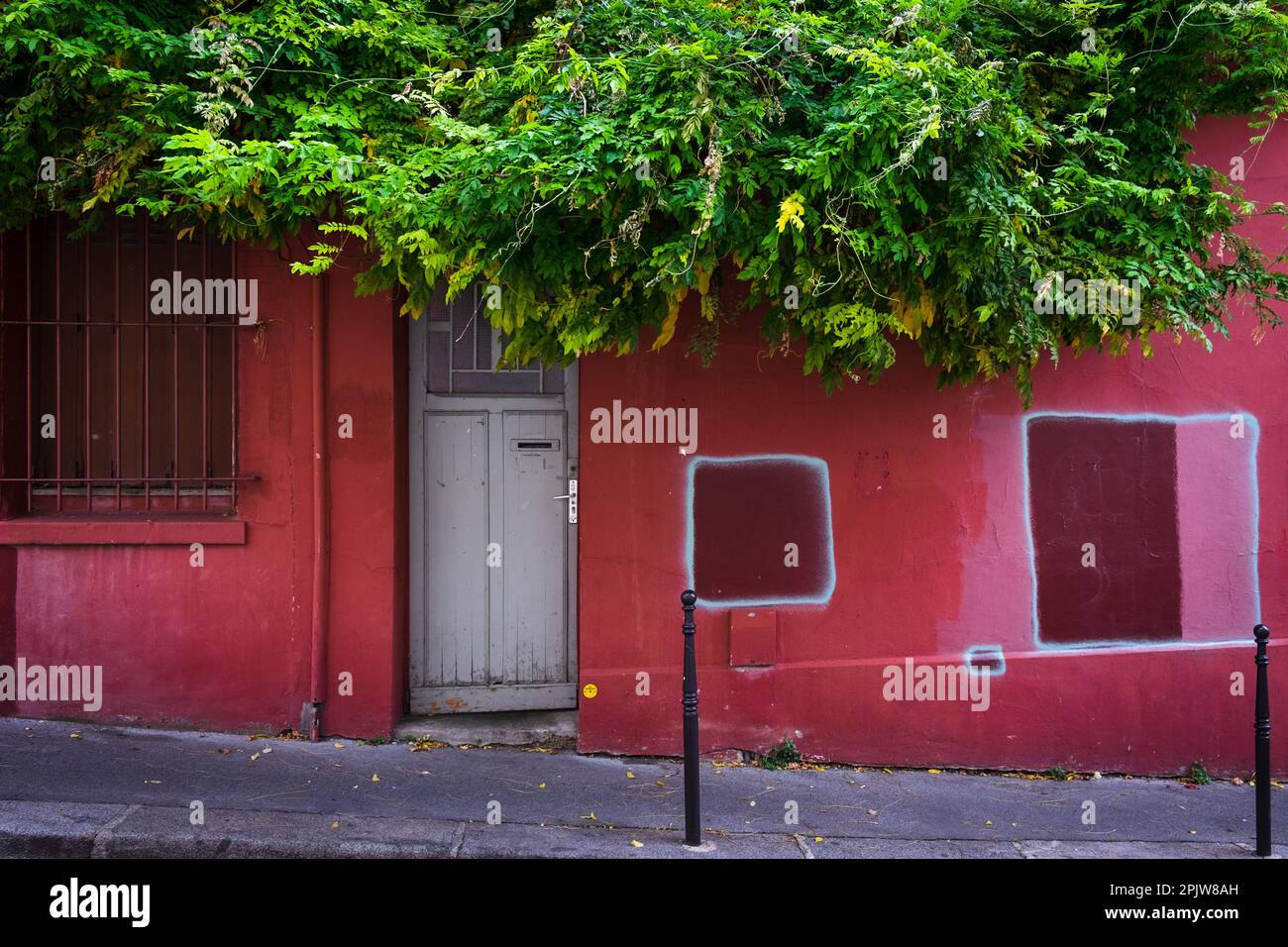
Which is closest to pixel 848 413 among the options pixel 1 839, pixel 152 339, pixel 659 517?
pixel 659 517

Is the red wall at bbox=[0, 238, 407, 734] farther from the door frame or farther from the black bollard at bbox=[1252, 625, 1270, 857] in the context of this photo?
the black bollard at bbox=[1252, 625, 1270, 857]

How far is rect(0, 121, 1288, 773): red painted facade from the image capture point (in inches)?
236

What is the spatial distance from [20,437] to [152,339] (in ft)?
3.28

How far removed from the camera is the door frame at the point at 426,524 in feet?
20.8

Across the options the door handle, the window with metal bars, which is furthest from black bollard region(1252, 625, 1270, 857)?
the window with metal bars

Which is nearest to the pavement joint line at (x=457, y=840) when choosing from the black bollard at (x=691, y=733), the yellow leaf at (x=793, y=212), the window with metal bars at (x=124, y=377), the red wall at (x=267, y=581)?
the black bollard at (x=691, y=733)

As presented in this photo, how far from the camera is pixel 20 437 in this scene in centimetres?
610

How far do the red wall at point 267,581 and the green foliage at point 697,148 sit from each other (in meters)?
0.96

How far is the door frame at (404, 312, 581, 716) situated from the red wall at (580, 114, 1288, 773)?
1.43ft

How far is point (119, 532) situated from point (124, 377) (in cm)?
98

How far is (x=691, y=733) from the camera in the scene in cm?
465

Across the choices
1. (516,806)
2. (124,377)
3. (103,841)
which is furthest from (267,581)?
(516,806)

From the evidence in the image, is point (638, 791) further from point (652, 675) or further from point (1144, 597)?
point (1144, 597)

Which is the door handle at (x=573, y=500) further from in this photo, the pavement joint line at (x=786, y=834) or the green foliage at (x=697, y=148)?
the pavement joint line at (x=786, y=834)
